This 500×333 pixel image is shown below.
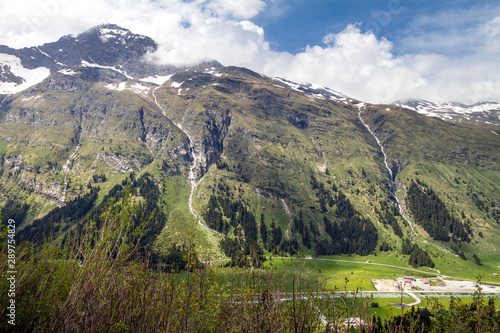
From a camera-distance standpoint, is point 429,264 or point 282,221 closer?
point 429,264

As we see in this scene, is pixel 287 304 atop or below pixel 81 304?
below

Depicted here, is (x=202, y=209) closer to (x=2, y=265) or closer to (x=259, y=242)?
(x=259, y=242)

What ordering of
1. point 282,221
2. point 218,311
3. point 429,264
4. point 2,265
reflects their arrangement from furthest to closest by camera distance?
point 282,221, point 429,264, point 218,311, point 2,265

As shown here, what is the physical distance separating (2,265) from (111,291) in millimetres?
4735

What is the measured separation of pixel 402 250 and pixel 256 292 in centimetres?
20368

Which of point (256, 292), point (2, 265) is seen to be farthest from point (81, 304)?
point (256, 292)

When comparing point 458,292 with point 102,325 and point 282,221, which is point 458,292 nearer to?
point 282,221

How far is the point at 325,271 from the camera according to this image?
5438 inches

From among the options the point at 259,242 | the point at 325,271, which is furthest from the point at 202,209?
the point at 325,271

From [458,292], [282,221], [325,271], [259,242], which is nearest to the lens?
[458,292]

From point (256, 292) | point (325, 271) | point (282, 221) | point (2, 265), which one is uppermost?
point (2, 265)

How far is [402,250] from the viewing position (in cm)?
17650

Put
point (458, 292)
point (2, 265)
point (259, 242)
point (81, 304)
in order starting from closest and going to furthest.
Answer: point (81, 304)
point (2, 265)
point (458, 292)
point (259, 242)

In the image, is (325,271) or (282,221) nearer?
(325,271)
